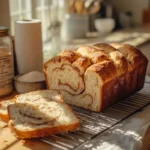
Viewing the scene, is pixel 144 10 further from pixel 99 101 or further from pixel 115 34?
pixel 99 101

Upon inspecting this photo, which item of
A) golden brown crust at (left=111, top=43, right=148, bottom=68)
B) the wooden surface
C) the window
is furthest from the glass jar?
the window

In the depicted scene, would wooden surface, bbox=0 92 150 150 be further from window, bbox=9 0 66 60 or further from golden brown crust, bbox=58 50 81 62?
window, bbox=9 0 66 60

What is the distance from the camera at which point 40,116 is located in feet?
3.79

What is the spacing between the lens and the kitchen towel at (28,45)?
1.53 m

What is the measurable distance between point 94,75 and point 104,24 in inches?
67.6

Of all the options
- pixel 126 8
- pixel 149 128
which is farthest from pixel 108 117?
pixel 126 8

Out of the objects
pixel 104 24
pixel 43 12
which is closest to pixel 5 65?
pixel 43 12

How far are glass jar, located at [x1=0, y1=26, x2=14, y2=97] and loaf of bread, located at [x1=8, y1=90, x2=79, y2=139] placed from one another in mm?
160

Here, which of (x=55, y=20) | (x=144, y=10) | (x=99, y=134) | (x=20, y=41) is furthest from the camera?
(x=144, y=10)

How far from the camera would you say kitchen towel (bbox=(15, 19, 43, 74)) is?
153 centimetres

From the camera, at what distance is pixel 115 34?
115 inches

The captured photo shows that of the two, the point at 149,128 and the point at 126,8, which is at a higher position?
the point at 126,8

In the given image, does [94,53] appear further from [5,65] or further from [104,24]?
[104,24]

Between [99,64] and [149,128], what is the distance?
1.01 feet
